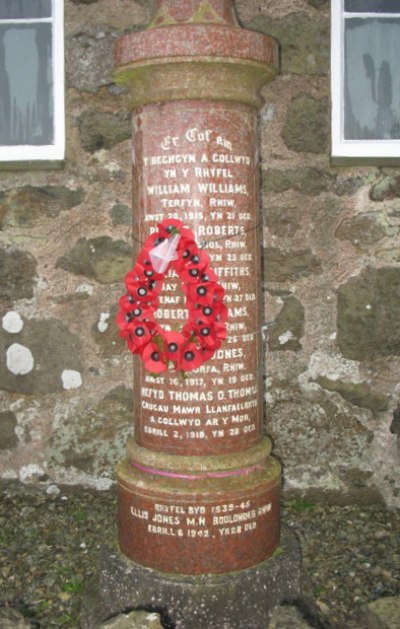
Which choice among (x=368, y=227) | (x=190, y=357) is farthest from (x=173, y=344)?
(x=368, y=227)

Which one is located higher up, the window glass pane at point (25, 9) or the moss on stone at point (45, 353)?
the window glass pane at point (25, 9)

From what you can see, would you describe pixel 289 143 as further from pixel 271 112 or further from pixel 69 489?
pixel 69 489

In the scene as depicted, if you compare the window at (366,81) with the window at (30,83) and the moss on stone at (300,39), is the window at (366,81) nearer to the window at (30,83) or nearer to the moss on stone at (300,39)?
the moss on stone at (300,39)

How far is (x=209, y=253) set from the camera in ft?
8.78

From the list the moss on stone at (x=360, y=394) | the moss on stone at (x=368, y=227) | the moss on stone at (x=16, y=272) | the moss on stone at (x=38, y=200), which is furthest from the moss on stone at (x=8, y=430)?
the moss on stone at (x=368, y=227)

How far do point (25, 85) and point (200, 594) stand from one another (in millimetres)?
2875

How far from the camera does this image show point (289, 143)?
3.65 metres

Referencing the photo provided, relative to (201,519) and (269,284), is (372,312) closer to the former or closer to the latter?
(269,284)

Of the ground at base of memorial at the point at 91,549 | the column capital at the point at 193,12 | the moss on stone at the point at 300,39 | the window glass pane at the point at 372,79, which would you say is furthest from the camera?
the window glass pane at the point at 372,79

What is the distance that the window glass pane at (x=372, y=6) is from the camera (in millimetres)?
3715

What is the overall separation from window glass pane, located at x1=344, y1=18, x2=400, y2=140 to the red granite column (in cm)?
114

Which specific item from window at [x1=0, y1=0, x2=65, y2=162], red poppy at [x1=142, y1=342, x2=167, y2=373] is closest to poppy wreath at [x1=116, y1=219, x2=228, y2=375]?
red poppy at [x1=142, y1=342, x2=167, y2=373]

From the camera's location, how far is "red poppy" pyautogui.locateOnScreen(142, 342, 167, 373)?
2.65 m

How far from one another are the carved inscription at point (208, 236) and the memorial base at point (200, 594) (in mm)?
527
